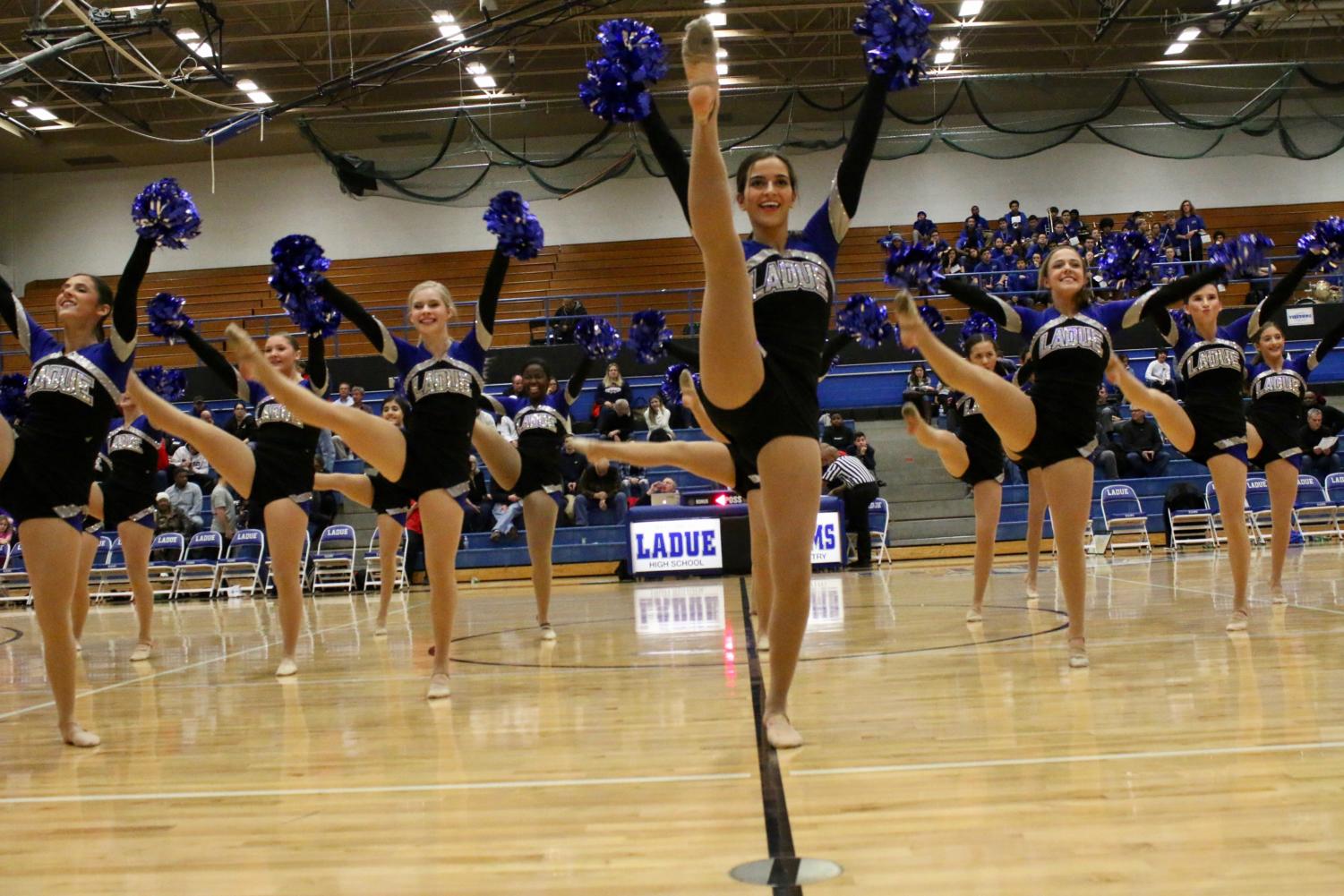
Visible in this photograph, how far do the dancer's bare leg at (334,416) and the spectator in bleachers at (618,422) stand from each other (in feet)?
27.8

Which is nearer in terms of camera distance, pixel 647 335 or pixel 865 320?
pixel 865 320

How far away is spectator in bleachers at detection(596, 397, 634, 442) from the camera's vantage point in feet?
44.7

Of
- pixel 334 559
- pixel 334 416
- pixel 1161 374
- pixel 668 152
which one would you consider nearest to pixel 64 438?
pixel 334 416

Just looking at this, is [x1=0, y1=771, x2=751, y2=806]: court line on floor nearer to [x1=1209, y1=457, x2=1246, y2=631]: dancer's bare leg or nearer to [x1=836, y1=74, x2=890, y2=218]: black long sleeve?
[x1=836, y1=74, x2=890, y2=218]: black long sleeve

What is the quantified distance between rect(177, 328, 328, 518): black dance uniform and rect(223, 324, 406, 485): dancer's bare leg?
3.67 ft

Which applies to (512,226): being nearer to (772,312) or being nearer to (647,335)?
(647,335)

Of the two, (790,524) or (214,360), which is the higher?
(214,360)

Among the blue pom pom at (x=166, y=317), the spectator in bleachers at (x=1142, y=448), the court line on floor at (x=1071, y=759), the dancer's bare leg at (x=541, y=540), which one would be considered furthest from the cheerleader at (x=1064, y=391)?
the spectator in bleachers at (x=1142, y=448)

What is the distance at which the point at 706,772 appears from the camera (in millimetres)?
2910

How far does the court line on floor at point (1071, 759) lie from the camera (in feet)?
9.17

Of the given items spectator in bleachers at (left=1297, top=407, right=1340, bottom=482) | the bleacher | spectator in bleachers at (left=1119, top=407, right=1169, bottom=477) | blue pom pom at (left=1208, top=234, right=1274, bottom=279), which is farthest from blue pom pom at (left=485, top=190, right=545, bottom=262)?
the bleacher

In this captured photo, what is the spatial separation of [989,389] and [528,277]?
63.8 feet

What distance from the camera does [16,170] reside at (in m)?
24.8

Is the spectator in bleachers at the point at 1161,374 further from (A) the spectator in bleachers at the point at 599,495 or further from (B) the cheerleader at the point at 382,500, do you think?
(B) the cheerleader at the point at 382,500
